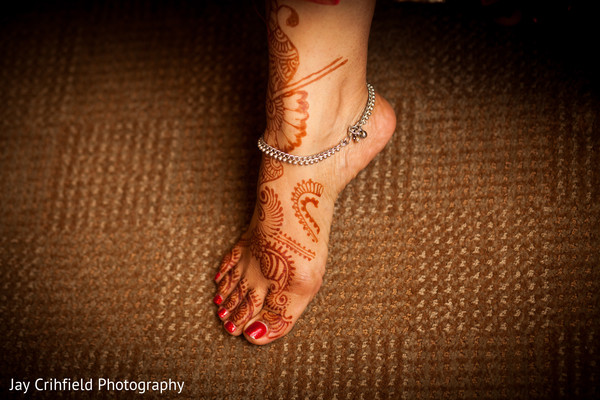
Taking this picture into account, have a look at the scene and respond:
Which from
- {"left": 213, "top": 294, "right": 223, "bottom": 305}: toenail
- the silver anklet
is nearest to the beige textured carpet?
{"left": 213, "top": 294, "right": 223, "bottom": 305}: toenail

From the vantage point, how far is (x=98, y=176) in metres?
0.87

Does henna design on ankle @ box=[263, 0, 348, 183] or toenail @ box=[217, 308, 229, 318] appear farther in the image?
toenail @ box=[217, 308, 229, 318]

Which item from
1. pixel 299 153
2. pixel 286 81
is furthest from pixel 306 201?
pixel 286 81

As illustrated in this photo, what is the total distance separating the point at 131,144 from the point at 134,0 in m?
0.37

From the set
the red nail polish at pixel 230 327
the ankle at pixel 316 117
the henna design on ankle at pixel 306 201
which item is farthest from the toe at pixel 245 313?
the ankle at pixel 316 117

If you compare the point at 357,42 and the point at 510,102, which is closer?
the point at 357,42

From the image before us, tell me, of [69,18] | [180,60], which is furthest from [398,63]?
[69,18]

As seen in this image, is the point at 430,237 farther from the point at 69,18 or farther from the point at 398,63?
the point at 69,18

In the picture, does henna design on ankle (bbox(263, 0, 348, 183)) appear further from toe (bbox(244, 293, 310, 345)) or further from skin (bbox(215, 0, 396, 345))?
toe (bbox(244, 293, 310, 345))

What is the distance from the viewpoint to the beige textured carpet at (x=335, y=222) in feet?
2.27

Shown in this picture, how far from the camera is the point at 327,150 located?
0.67 m

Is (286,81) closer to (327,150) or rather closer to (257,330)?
(327,150)

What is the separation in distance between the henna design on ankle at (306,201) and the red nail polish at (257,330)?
16cm

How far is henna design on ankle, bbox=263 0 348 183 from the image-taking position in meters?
0.56
